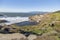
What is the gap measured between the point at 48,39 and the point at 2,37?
3.41 m

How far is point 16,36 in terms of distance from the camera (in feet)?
49.3

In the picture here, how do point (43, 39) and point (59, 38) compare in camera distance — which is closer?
point (43, 39)

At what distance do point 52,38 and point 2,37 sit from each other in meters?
3.71

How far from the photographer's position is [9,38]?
1437 centimetres

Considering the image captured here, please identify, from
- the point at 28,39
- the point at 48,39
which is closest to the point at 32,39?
the point at 28,39

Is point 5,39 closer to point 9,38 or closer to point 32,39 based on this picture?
point 9,38

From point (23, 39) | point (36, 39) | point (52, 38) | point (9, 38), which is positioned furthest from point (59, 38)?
point (9, 38)

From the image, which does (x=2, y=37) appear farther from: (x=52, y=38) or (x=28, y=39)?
(x=52, y=38)

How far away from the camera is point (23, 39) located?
46.8 feet

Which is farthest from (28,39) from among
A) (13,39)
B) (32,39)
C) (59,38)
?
(59,38)

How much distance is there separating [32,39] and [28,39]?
312 mm

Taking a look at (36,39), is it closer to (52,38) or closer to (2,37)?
(52,38)

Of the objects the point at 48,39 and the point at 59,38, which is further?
the point at 59,38

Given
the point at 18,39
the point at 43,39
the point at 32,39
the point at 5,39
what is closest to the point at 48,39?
the point at 43,39
